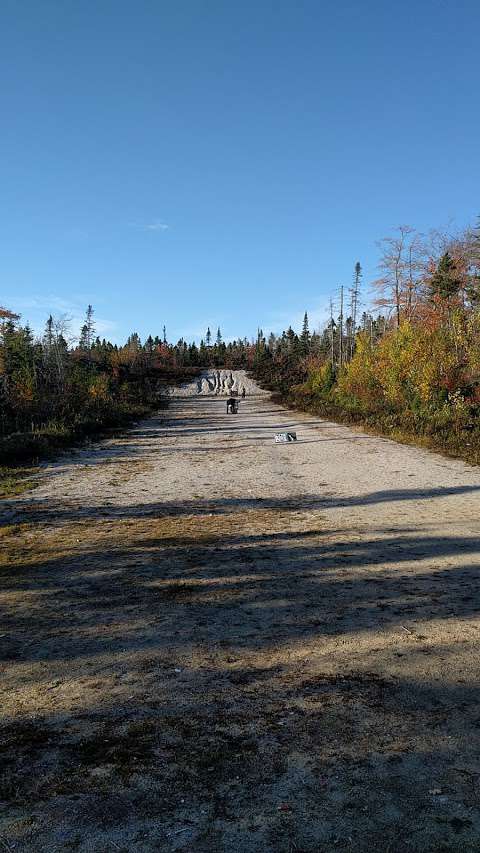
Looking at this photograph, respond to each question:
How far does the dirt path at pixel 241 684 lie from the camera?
2.04m

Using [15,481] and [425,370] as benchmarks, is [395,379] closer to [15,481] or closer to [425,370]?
[425,370]

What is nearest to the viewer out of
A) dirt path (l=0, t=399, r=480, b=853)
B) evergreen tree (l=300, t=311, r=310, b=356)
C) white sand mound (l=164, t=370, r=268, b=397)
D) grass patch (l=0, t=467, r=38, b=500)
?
dirt path (l=0, t=399, r=480, b=853)

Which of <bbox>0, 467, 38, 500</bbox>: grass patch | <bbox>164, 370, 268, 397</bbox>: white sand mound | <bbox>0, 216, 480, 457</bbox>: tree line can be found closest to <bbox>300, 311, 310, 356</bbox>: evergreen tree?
<bbox>164, 370, 268, 397</bbox>: white sand mound

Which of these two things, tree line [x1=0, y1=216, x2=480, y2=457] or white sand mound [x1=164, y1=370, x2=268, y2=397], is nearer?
tree line [x1=0, y1=216, x2=480, y2=457]

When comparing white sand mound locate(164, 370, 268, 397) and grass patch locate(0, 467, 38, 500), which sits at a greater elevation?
white sand mound locate(164, 370, 268, 397)

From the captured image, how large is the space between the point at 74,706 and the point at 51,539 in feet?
13.2

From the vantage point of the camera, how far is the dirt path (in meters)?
2.04

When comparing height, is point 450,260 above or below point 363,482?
above

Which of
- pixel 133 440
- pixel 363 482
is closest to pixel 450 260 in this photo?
pixel 133 440

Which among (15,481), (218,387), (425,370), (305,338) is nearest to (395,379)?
(425,370)

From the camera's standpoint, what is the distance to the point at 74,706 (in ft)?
9.46

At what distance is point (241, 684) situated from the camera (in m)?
3.08

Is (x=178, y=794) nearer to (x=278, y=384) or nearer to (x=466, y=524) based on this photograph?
(x=466, y=524)

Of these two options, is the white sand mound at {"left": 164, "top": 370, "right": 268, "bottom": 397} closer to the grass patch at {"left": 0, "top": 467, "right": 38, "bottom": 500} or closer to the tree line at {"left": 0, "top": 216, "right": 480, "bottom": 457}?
the tree line at {"left": 0, "top": 216, "right": 480, "bottom": 457}
